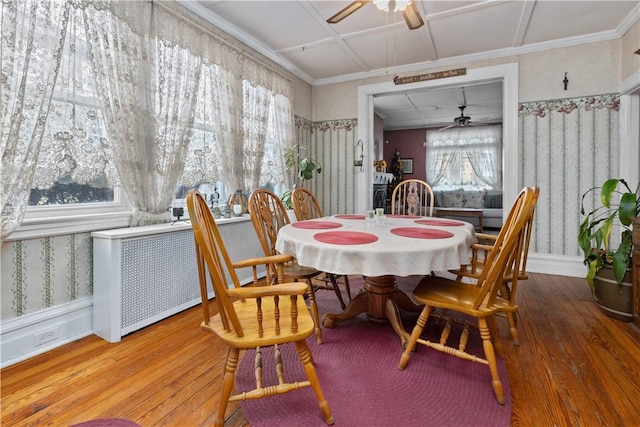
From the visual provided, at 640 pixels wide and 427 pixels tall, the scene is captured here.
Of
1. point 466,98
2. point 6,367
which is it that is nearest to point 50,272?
point 6,367

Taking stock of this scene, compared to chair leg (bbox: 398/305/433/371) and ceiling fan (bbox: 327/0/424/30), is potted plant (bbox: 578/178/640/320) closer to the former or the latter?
chair leg (bbox: 398/305/433/371)

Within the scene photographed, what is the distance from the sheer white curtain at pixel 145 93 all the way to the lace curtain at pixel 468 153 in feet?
23.2

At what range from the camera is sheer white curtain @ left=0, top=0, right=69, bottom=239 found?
164cm

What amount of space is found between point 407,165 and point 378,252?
7.84 metres

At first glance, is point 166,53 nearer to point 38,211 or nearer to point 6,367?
point 38,211

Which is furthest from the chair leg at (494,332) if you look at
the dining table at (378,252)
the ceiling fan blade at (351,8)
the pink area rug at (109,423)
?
the ceiling fan blade at (351,8)

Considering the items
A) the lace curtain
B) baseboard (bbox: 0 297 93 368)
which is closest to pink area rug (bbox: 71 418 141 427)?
baseboard (bbox: 0 297 93 368)

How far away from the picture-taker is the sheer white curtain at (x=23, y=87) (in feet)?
5.37

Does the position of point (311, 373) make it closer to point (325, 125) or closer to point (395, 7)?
point (395, 7)

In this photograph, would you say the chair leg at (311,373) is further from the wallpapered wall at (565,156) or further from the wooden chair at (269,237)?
the wallpapered wall at (565,156)

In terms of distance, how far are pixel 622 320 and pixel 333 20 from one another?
118 inches

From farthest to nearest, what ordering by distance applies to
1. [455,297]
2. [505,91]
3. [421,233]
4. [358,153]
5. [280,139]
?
1. [358,153]
2. [280,139]
3. [505,91]
4. [421,233]
5. [455,297]

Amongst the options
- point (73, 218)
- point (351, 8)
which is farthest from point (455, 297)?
point (73, 218)

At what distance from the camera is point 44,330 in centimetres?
190
